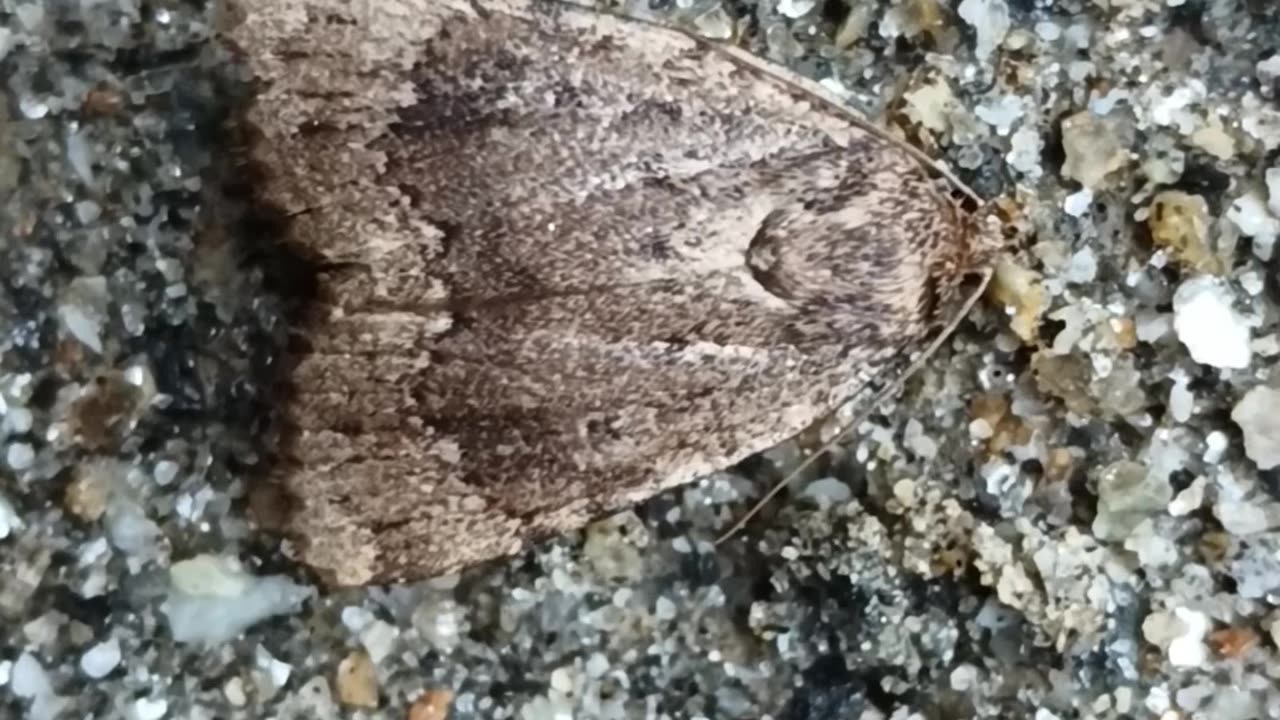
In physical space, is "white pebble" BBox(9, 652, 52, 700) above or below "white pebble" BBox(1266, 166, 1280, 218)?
below

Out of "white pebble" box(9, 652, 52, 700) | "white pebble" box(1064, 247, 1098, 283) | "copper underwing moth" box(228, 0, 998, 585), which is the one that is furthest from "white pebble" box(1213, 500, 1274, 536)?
"white pebble" box(9, 652, 52, 700)

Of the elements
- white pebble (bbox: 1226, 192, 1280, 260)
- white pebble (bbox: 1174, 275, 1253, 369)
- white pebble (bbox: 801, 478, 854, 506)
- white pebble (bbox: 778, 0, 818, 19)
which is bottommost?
white pebble (bbox: 801, 478, 854, 506)

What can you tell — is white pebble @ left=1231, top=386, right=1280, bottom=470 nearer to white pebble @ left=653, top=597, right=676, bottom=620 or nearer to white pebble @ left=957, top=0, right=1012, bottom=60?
white pebble @ left=957, top=0, right=1012, bottom=60

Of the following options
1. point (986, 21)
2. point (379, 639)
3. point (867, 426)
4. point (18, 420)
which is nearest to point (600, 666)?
point (379, 639)

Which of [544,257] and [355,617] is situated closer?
[544,257]

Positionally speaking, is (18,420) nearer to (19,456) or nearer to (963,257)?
(19,456)

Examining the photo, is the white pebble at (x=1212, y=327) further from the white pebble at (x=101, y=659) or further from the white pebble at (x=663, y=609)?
the white pebble at (x=101, y=659)

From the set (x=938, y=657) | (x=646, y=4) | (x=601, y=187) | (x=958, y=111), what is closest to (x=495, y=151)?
(x=601, y=187)
